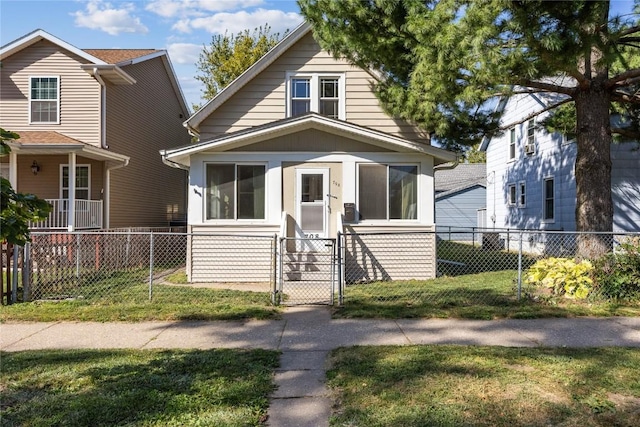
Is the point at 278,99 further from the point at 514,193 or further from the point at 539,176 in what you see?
the point at 514,193

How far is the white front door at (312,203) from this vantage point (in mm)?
10688

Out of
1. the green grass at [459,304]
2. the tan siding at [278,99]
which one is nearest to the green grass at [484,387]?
the green grass at [459,304]

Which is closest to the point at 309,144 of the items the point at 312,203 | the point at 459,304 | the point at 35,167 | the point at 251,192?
the point at 312,203

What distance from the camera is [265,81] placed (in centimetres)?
1177

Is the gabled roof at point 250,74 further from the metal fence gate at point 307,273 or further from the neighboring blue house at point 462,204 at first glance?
the neighboring blue house at point 462,204

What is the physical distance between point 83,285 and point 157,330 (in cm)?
401

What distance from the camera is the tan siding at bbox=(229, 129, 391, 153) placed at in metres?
10.6

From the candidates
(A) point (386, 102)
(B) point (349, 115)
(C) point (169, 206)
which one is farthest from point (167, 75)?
(A) point (386, 102)

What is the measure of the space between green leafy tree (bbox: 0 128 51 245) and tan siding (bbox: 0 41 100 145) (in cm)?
1231

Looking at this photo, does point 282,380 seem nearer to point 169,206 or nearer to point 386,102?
point 386,102

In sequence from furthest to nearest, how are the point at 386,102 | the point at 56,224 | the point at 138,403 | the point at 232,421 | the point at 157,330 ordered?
the point at 56,224 < the point at 386,102 < the point at 157,330 < the point at 138,403 < the point at 232,421

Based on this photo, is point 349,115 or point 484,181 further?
point 484,181

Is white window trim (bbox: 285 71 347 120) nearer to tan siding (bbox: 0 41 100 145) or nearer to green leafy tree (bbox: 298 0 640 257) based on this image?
green leafy tree (bbox: 298 0 640 257)

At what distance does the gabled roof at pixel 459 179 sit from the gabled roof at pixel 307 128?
14.5m
